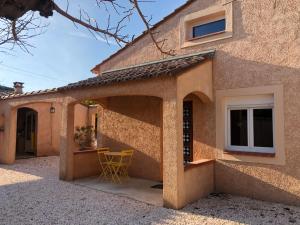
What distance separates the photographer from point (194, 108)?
35.5 feet

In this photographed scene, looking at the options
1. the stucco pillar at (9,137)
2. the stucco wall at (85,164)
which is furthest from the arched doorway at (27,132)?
the stucco wall at (85,164)

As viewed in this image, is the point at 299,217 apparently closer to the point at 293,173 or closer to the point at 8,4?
the point at 293,173

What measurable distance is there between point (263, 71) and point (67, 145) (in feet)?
28.1

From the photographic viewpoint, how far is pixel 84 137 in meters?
22.1

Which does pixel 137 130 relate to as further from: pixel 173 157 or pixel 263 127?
pixel 263 127

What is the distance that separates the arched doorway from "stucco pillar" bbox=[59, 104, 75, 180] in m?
9.61

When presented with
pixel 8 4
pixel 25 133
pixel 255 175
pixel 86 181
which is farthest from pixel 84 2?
pixel 25 133

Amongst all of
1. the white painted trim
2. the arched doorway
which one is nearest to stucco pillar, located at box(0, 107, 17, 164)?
the arched doorway

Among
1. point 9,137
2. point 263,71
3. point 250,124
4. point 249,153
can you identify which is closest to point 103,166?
point 249,153

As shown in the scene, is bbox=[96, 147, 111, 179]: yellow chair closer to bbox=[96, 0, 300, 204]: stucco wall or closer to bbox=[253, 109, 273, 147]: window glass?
bbox=[96, 0, 300, 204]: stucco wall

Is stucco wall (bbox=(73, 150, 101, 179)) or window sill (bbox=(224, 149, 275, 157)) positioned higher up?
window sill (bbox=(224, 149, 275, 157))

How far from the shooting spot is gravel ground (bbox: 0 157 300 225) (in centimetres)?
737

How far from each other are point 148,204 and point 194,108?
4.17 m

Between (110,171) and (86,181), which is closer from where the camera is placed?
(86,181)
